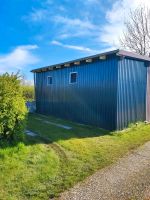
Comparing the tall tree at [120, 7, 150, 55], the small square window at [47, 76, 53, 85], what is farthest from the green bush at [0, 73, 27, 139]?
the tall tree at [120, 7, 150, 55]

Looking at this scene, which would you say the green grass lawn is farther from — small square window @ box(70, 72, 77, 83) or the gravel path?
small square window @ box(70, 72, 77, 83)

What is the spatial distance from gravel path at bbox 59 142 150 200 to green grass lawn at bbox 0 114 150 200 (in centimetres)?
23

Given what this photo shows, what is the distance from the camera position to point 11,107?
653 centimetres

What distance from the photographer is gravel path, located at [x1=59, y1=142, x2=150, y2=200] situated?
4.25m

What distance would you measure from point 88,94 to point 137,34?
19854mm

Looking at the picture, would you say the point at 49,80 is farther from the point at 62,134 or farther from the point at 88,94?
the point at 62,134

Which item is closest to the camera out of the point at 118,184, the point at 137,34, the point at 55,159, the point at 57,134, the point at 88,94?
the point at 118,184

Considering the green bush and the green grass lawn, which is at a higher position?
the green bush

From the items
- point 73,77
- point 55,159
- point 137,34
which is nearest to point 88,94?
point 73,77

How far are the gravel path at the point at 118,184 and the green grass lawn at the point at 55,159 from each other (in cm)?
23

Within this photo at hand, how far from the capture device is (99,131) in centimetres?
991

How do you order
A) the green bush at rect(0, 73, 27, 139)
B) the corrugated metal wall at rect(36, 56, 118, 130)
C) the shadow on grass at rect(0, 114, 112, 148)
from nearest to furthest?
the green bush at rect(0, 73, 27, 139)
the shadow on grass at rect(0, 114, 112, 148)
the corrugated metal wall at rect(36, 56, 118, 130)

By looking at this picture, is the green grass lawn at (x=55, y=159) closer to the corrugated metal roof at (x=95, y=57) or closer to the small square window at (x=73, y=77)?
the corrugated metal roof at (x=95, y=57)

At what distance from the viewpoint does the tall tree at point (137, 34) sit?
2709cm
